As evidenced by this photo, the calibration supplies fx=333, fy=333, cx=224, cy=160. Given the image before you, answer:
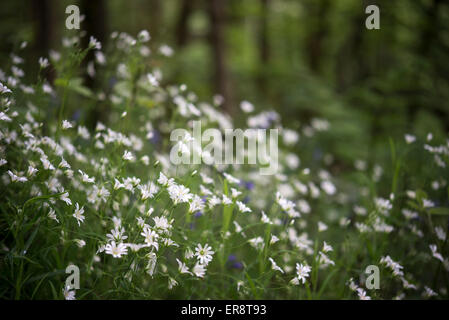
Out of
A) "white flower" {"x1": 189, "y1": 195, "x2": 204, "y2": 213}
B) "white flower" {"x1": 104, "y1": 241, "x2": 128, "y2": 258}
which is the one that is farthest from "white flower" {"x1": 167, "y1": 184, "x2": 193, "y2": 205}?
"white flower" {"x1": 104, "y1": 241, "x2": 128, "y2": 258}

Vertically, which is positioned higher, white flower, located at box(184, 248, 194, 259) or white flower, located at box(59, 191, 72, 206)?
white flower, located at box(59, 191, 72, 206)

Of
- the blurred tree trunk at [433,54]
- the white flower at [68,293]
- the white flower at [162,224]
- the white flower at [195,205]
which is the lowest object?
the white flower at [68,293]

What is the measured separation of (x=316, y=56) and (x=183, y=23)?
439 cm

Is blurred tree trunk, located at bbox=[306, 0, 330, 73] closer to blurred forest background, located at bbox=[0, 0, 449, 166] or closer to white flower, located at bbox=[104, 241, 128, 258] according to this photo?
blurred forest background, located at bbox=[0, 0, 449, 166]

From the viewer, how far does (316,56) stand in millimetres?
10820

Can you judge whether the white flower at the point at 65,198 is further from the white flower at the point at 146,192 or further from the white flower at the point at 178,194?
the white flower at the point at 178,194

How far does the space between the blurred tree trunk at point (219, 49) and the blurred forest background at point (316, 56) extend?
2 centimetres

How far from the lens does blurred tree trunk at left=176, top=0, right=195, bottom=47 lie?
10258mm

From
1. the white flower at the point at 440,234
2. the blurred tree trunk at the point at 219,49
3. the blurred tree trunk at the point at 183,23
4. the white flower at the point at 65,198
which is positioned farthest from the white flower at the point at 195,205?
the blurred tree trunk at the point at 183,23

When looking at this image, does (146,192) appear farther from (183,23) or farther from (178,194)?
(183,23)

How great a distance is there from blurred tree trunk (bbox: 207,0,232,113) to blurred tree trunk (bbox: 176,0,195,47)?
190 inches

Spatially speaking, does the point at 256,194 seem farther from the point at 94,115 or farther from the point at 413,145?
the point at 94,115

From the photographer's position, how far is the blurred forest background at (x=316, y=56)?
477 centimetres
